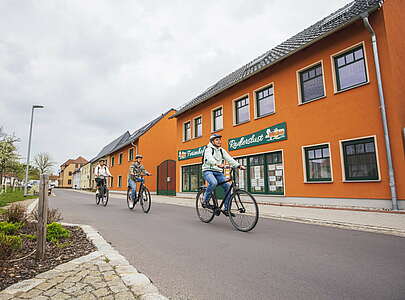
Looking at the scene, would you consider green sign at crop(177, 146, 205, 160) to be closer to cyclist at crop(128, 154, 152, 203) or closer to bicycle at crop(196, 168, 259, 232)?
cyclist at crop(128, 154, 152, 203)

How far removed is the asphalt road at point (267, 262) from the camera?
7.99 feet

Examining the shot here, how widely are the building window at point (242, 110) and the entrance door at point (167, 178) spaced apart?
890cm

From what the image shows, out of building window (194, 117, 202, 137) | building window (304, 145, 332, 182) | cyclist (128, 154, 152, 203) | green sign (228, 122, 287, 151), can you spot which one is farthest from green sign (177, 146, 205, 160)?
cyclist (128, 154, 152, 203)

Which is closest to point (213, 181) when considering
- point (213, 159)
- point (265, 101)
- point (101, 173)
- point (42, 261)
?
point (213, 159)

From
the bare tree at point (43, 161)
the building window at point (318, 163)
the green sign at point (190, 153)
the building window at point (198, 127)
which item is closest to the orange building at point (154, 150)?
the green sign at point (190, 153)

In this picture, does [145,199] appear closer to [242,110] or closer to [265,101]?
[265,101]

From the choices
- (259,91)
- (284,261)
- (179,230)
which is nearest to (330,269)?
(284,261)

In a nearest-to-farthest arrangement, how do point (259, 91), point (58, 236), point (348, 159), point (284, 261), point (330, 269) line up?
1. point (330, 269)
2. point (284, 261)
3. point (58, 236)
4. point (348, 159)
5. point (259, 91)

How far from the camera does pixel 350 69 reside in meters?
10.3

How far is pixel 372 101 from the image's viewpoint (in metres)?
9.30

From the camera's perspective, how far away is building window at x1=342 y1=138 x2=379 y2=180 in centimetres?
913

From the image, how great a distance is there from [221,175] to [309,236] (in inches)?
86.7

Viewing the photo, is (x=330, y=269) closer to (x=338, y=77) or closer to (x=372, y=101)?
(x=372, y=101)

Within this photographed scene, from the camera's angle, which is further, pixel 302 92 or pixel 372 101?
pixel 302 92
